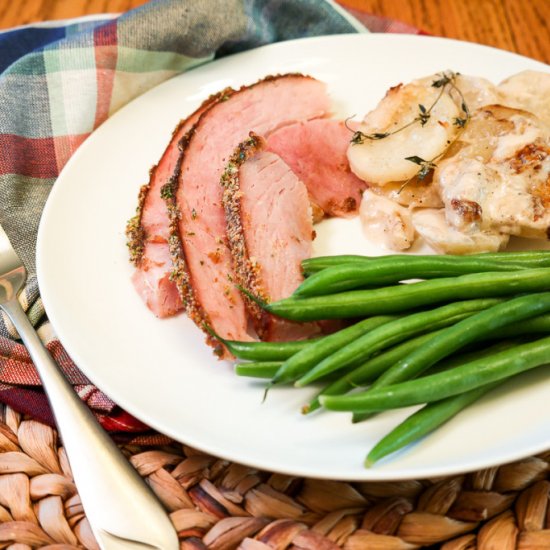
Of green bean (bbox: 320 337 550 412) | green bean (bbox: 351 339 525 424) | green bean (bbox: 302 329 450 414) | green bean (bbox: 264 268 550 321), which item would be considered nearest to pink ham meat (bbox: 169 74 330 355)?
green bean (bbox: 264 268 550 321)

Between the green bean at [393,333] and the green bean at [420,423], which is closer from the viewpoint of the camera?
the green bean at [420,423]

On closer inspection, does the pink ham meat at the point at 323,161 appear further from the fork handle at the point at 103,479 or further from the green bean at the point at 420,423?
the fork handle at the point at 103,479

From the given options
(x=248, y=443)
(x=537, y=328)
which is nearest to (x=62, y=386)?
(x=248, y=443)

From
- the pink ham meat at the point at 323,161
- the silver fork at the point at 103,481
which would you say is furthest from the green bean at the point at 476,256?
the silver fork at the point at 103,481

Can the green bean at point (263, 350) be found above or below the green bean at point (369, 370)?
above

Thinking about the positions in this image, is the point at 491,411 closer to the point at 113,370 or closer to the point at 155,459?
the point at 155,459

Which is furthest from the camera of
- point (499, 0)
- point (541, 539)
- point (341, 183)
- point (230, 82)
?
point (499, 0)

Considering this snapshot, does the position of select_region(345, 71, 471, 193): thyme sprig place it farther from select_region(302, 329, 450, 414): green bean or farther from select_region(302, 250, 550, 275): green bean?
select_region(302, 329, 450, 414): green bean
